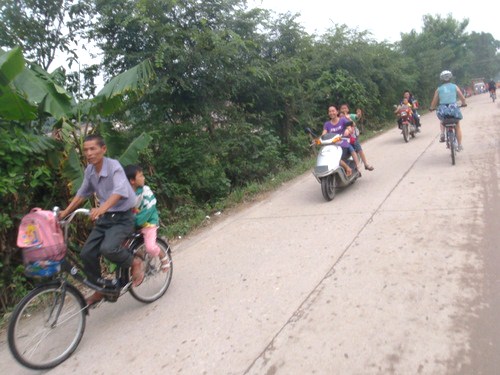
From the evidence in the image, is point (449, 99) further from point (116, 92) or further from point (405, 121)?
point (116, 92)

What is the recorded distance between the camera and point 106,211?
3646 millimetres

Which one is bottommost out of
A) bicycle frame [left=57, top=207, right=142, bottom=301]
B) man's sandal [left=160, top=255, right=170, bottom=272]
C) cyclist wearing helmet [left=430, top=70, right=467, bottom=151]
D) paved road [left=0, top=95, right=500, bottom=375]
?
paved road [left=0, top=95, right=500, bottom=375]

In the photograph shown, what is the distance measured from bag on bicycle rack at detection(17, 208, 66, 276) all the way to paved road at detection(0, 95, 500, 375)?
0.84 m

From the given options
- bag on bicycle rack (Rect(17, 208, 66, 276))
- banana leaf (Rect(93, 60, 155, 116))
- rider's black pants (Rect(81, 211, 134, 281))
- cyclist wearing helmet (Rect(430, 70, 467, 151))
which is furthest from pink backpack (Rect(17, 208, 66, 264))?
cyclist wearing helmet (Rect(430, 70, 467, 151))

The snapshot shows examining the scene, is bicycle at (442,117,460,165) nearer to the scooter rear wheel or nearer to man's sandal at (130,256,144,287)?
the scooter rear wheel

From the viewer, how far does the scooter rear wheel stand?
7023mm

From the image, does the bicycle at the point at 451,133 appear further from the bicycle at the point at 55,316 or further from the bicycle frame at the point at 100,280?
the bicycle at the point at 55,316

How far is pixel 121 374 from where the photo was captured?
3.03 metres

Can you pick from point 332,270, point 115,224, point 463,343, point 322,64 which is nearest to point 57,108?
point 115,224

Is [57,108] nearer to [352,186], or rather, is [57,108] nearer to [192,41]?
[192,41]

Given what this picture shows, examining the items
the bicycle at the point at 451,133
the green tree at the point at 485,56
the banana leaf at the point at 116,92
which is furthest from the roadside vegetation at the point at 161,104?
the green tree at the point at 485,56

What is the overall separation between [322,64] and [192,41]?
25.8 ft

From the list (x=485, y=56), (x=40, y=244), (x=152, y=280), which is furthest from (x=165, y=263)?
(x=485, y=56)

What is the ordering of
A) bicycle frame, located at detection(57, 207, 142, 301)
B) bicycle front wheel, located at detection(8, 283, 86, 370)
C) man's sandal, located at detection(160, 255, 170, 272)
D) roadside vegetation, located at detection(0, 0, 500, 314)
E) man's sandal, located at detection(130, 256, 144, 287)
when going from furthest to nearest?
roadside vegetation, located at detection(0, 0, 500, 314)
man's sandal, located at detection(160, 255, 170, 272)
man's sandal, located at detection(130, 256, 144, 287)
bicycle frame, located at detection(57, 207, 142, 301)
bicycle front wheel, located at detection(8, 283, 86, 370)
